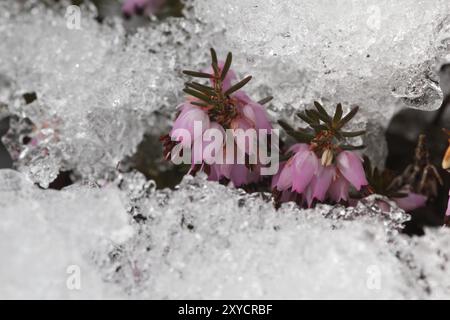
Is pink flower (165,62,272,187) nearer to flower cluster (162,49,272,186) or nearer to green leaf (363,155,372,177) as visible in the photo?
flower cluster (162,49,272,186)

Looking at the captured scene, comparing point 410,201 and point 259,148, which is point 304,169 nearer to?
point 259,148

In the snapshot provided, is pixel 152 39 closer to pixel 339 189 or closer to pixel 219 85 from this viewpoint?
pixel 219 85

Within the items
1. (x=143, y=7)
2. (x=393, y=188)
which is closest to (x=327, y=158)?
(x=393, y=188)

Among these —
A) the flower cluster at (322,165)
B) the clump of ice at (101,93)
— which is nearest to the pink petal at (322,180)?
the flower cluster at (322,165)

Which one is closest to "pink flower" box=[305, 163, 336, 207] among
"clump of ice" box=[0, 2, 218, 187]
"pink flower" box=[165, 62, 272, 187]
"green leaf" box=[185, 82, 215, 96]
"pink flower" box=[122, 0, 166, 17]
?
"pink flower" box=[165, 62, 272, 187]

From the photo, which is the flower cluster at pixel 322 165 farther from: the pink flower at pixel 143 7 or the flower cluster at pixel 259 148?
the pink flower at pixel 143 7
